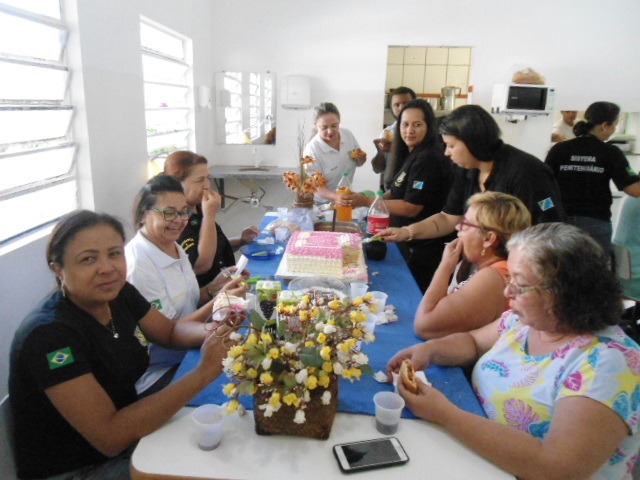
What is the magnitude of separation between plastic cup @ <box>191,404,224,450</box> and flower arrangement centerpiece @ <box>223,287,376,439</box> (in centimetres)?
9

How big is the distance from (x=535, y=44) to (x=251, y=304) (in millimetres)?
4800

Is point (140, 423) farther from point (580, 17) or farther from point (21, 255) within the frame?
point (580, 17)

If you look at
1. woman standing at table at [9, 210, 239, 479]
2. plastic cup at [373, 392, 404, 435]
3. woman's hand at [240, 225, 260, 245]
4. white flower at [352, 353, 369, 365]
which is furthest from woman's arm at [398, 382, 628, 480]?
woman's hand at [240, 225, 260, 245]

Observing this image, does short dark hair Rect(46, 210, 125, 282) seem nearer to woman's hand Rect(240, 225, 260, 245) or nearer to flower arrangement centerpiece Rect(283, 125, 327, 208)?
woman's hand Rect(240, 225, 260, 245)

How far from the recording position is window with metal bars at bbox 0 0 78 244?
225cm

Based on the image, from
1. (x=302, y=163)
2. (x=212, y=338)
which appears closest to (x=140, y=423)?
(x=212, y=338)

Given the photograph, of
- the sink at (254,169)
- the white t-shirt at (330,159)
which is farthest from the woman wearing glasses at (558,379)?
the sink at (254,169)

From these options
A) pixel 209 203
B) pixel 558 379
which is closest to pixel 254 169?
pixel 209 203

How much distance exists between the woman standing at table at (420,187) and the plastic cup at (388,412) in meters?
1.59

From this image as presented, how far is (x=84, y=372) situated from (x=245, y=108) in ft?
15.3

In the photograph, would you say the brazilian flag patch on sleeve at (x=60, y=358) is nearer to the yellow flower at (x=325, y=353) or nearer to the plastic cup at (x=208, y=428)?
the plastic cup at (x=208, y=428)

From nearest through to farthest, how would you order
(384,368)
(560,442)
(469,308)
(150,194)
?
(560,442) < (384,368) < (469,308) < (150,194)

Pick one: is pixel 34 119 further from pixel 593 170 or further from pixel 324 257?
pixel 593 170

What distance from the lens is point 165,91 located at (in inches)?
169
